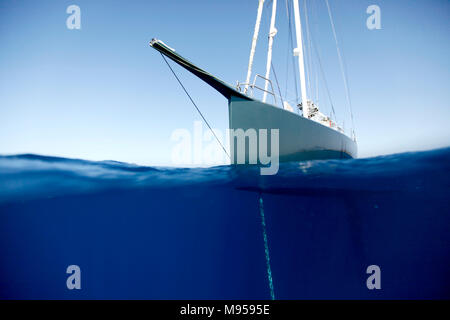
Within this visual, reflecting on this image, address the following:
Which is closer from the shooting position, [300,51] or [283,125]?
[283,125]

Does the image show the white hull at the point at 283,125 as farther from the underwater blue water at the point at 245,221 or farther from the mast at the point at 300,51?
the mast at the point at 300,51

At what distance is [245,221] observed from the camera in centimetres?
1177

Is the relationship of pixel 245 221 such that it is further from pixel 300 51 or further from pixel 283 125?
pixel 300 51

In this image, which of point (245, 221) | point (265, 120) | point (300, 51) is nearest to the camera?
point (265, 120)

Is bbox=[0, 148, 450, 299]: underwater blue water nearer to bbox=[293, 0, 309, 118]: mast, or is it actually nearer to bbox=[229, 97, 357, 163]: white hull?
bbox=[229, 97, 357, 163]: white hull

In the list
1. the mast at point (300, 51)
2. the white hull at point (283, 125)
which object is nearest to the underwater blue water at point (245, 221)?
the white hull at point (283, 125)

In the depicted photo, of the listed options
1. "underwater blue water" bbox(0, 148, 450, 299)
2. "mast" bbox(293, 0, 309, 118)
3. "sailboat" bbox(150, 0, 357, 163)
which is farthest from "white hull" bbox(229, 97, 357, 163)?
"mast" bbox(293, 0, 309, 118)

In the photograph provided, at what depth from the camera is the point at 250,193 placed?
29.5 feet

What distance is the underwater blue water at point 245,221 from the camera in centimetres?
767

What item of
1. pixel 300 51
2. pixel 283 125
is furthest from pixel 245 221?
pixel 300 51
